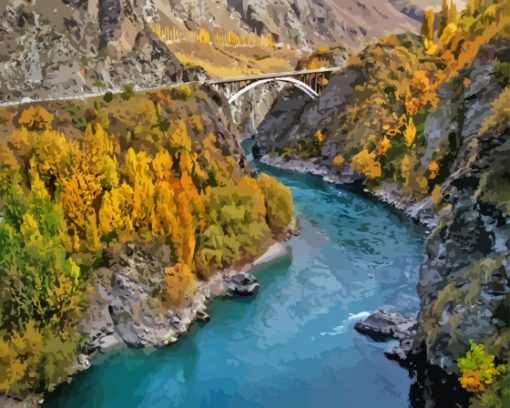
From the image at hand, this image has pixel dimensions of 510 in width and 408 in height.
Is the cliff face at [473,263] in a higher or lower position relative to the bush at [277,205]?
higher

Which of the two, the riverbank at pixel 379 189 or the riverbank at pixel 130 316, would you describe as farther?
the riverbank at pixel 379 189

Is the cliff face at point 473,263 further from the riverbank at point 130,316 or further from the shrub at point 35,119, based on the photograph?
the shrub at point 35,119

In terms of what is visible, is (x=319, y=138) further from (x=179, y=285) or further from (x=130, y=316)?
(x=130, y=316)

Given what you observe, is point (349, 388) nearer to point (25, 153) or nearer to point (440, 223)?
point (440, 223)

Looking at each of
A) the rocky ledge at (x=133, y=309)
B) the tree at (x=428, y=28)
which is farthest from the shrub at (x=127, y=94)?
the tree at (x=428, y=28)

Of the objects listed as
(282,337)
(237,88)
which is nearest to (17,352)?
(282,337)

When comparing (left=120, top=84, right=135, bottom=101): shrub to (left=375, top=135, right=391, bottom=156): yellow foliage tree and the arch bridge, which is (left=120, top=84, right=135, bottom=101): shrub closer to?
the arch bridge
